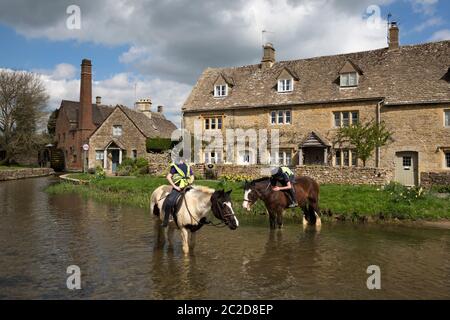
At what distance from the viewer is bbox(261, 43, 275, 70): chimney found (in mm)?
37781

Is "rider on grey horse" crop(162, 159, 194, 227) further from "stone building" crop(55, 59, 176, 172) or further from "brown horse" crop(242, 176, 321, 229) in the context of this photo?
"stone building" crop(55, 59, 176, 172)

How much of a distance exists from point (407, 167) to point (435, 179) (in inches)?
196

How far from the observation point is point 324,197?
1947 centimetres

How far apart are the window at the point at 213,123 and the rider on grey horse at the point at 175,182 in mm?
24822

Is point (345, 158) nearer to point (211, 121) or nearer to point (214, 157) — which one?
point (214, 157)

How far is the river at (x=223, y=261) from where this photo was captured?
8.21m

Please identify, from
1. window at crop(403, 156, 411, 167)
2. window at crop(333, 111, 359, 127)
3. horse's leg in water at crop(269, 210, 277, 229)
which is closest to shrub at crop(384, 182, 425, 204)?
horse's leg in water at crop(269, 210, 277, 229)

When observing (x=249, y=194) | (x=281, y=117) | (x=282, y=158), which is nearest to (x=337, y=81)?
(x=281, y=117)

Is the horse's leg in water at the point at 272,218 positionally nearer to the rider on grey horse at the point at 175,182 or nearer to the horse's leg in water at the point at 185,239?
the rider on grey horse at the point at 175,182

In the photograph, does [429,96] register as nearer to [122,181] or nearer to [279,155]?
[279,155]

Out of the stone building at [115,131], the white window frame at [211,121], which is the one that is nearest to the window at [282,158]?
the white window frame at [211,121]
